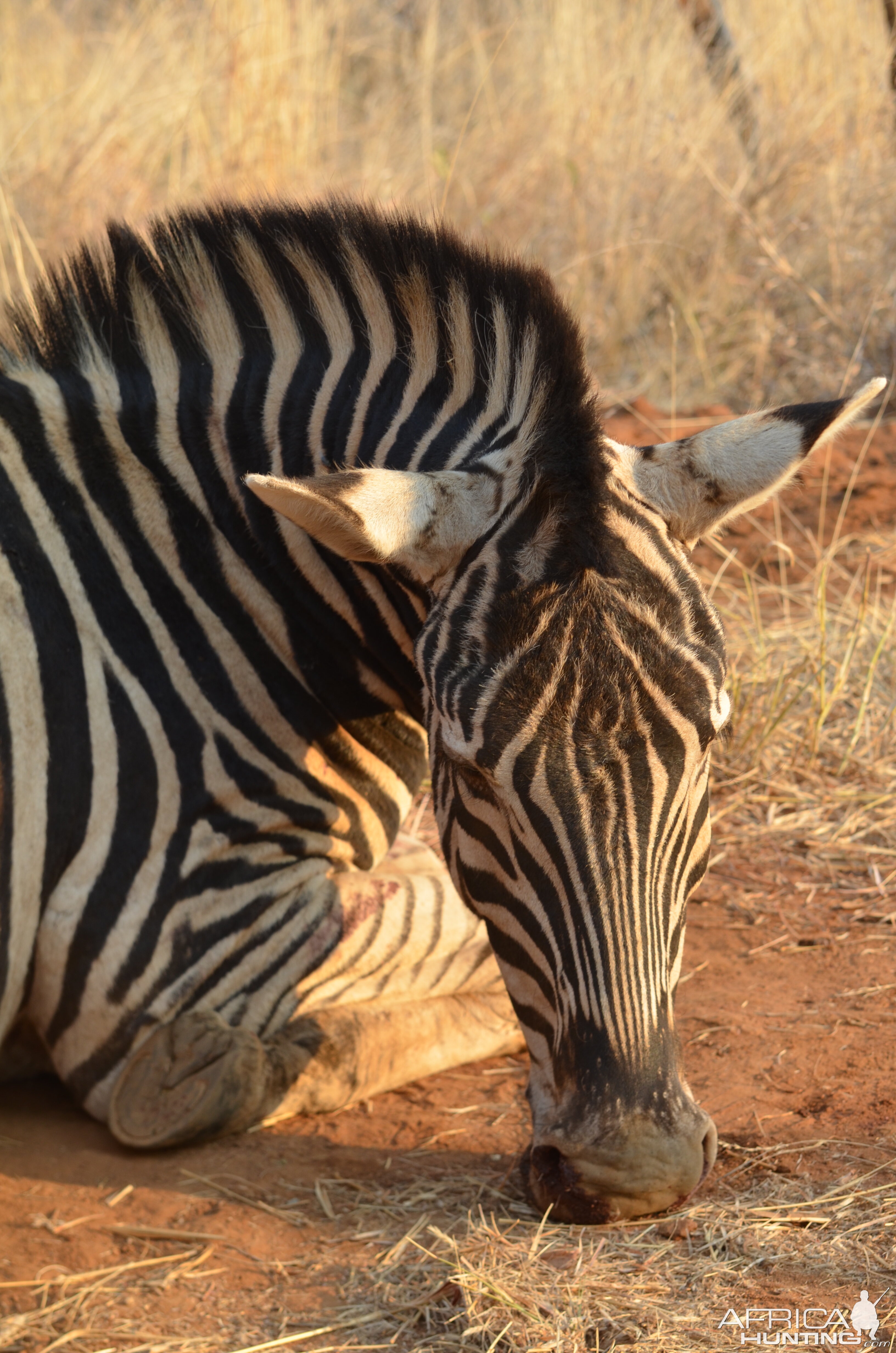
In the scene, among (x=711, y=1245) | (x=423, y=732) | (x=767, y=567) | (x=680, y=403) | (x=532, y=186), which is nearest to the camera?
(x=711, y=1245)

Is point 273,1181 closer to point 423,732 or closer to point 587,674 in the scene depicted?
point 423,732

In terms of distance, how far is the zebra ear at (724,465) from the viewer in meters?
3.15

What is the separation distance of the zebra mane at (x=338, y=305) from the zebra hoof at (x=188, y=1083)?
1606 millimetres

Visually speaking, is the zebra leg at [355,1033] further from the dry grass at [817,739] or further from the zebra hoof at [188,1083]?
the dry grass at [817,739]

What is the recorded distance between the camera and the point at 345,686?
151 inches

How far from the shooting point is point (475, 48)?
497 inches

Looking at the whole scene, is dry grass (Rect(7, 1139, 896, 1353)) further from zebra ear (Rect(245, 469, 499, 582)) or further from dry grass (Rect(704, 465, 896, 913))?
dry grass (Rect(704, 465, 896, 913))

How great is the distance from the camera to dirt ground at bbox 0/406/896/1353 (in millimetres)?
2992

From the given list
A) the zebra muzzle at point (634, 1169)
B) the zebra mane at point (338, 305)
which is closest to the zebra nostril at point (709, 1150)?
the zebra muzzle at point (634, 1169)

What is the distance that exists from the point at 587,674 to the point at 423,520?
22.5 inches

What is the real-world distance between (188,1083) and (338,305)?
2278mm

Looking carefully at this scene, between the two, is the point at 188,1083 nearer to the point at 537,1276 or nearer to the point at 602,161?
the point at 537,1276

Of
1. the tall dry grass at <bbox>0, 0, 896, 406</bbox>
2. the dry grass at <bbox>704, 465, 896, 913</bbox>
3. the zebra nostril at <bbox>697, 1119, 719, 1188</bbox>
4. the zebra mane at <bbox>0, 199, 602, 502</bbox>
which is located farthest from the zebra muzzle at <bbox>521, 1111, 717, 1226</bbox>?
the tall dry grass at <bbox>0, 0, 896, 406</bbox>

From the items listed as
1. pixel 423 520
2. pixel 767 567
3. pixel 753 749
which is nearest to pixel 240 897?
pixel 423 520
